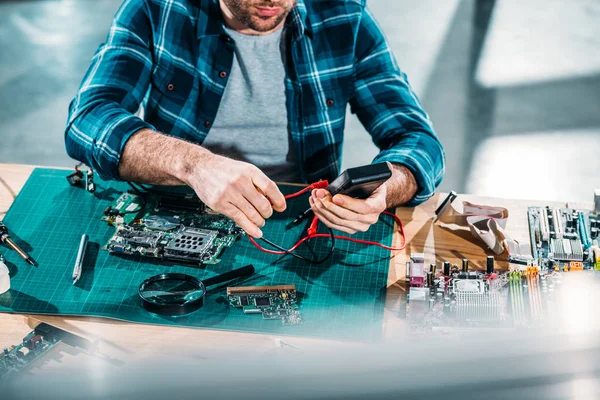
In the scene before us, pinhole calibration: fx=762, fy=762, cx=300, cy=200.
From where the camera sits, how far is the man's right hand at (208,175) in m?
1.50

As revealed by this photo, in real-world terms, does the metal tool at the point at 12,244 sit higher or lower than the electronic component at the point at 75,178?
higher

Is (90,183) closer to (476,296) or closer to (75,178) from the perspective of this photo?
(75,178)

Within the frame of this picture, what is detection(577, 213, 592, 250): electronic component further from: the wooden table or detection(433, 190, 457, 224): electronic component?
detection(433, 190, 457, 224): electronic component

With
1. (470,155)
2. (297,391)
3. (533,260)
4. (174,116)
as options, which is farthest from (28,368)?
(470,155)

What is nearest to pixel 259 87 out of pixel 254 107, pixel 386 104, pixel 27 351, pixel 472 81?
pixel 254 107

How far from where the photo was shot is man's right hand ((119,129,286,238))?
150 cm

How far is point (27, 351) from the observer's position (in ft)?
4.47

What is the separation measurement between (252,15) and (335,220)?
2.11ft

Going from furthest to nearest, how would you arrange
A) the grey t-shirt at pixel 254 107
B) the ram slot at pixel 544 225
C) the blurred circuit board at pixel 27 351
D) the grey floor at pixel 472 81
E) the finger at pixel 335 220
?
the grey floor at pixel 472 81, the grey t-shirt at pixel 254 107, the ram slot at pixel 544 225, the finger at pixel 335 220, the blurred circuit board at pixel 27 351

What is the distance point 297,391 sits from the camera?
0.99 feet

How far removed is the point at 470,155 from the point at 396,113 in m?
1.66

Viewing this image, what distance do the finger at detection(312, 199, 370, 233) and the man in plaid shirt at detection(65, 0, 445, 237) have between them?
214 millimetres

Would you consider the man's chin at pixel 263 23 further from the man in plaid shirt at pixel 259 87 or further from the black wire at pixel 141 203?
the black wire at pixel 141 203

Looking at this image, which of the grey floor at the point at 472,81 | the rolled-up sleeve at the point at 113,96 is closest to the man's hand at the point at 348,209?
the rolled-up sleeve at the point at 113,96
